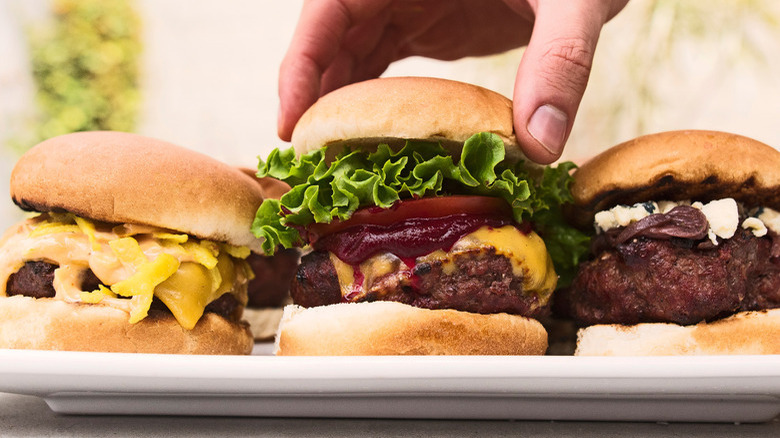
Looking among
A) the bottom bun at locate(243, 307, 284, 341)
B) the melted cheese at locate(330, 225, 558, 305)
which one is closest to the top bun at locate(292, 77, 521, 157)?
the melted cheese at locate(330, 225, 558, 305)

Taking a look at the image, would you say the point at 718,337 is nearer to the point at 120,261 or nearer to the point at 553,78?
the point at 553,78

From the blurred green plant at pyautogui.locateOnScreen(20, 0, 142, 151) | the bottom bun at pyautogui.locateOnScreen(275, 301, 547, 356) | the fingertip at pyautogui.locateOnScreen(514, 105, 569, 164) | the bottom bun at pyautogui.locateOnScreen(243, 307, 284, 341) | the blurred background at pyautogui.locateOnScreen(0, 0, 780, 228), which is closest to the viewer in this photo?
the bottom bun at pyautogui.locateOnScreen(275, 301, 547, 356)

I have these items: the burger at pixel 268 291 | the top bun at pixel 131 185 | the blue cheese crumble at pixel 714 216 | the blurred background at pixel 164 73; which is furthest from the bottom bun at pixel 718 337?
the blurred background at pixel 164 73

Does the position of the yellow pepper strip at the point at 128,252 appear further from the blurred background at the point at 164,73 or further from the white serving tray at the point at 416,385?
the blurred background at the point at 164,73

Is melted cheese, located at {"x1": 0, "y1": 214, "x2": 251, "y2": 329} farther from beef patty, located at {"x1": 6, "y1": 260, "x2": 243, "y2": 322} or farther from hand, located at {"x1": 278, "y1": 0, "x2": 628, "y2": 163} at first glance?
hand, located at {"x1": 278, "y1": 0, "x2": 628, "y2": 163}

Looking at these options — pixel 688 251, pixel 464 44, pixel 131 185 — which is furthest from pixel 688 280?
pixel 464 44

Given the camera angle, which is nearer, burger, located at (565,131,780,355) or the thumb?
the thumb

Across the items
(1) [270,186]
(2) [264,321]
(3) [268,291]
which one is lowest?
(2) [264,321]
